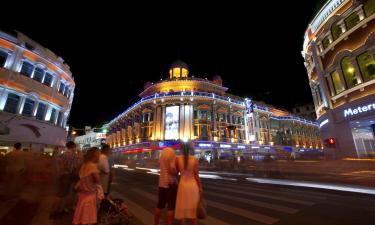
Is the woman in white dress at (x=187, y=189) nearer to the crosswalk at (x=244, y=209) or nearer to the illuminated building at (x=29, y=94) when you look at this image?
the crosswalk at (x=244, y=209)

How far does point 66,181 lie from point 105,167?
1.43 m

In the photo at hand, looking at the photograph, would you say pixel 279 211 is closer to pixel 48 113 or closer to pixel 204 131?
pixel 48 113

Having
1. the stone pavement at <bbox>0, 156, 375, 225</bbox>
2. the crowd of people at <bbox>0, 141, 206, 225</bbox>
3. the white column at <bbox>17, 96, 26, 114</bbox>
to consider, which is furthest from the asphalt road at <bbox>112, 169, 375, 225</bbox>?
the white column at <bbox>17, 96, 26, 114</bbox>

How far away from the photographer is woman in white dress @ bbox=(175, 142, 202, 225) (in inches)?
130

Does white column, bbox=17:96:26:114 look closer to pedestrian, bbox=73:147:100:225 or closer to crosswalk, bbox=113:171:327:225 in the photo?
crosswalk, bbox=113:171:327:225

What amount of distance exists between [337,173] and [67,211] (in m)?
15.3

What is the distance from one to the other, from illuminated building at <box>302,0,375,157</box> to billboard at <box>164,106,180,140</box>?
28.4m

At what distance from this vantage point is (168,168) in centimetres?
396

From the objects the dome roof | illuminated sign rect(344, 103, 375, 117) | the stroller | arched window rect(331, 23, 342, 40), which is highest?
the dome roof

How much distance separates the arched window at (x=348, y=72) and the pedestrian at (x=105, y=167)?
63.9 ft

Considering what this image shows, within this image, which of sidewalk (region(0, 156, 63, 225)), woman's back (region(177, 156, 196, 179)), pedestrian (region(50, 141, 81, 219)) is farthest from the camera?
pedestrian (region(50, 141, 81, 219))

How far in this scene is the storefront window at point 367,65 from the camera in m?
15.2

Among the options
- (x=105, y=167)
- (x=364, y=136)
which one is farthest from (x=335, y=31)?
(x=105, y=167)

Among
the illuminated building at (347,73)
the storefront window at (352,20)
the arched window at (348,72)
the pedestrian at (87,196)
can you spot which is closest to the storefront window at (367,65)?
the illuminated building at (347,73)
